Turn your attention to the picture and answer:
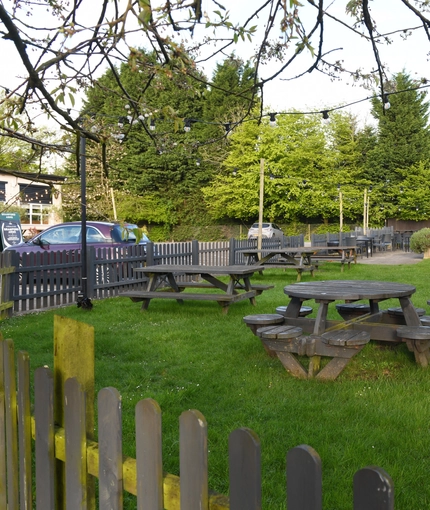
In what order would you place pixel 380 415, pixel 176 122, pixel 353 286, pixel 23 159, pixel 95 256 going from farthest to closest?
1. pixel 95 256
2. pixel 353 286
3. pixel 380 415
4. pixel 23 159
5. pixel 176 122

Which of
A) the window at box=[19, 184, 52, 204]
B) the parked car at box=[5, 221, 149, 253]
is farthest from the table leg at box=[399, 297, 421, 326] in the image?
the parked car at box=[5, 221, 149, 253]

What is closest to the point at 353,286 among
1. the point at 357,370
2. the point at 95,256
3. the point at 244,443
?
the point at 357,370

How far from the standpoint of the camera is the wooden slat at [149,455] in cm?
145

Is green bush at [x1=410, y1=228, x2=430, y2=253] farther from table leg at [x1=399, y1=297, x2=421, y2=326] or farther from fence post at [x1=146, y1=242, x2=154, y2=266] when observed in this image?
table leg at [x1=399, y1=297, x2=421, y2=326]

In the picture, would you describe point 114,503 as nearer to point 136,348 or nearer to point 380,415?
point 380,415

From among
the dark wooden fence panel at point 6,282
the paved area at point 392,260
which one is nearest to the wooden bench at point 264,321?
the dark wooden fence panel at point 6,282

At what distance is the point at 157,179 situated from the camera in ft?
161

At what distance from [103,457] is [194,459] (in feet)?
A: 1.32

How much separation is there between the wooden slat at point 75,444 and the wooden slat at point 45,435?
0.30 ft

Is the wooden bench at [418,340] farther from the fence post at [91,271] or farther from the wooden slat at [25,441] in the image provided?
the fence post at [91,271]

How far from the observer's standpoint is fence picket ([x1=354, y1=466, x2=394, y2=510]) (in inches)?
40.8

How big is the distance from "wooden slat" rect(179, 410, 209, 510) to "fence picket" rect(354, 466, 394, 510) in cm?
39

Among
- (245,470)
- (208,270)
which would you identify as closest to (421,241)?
(208,270)

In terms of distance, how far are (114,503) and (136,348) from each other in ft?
15.9
